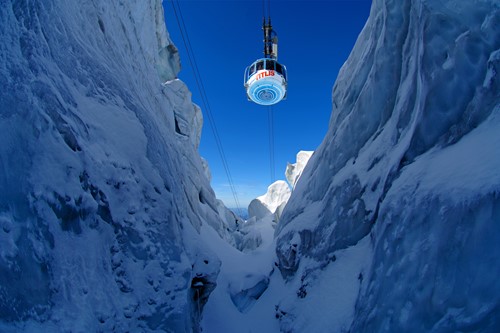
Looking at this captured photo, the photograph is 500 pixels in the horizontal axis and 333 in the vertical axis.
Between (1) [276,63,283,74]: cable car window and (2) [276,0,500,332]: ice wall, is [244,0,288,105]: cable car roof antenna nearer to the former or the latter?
(1) [276,63,283,74]: cable car window

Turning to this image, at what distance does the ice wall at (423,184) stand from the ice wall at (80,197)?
11.0 ft

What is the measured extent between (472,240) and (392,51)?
15.6ft

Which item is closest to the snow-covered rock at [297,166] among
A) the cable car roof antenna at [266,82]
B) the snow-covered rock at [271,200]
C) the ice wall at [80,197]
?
the snow-covered rock at [271,200]

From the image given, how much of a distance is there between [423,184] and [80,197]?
501 cm

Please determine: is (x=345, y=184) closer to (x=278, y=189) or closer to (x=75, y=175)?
(x=75, y=175)

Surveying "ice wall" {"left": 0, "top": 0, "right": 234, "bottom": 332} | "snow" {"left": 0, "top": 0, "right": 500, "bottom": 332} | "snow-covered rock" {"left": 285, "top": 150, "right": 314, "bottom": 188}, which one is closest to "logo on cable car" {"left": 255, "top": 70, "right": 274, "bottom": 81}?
"snow" {"left": 0, "top": 0, "right": 500, "bottom": 332}

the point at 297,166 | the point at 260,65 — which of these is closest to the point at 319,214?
the point at 260,65

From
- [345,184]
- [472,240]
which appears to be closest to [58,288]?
[472,240]

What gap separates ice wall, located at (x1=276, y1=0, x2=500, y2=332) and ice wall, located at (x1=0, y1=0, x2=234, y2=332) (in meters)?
3.34

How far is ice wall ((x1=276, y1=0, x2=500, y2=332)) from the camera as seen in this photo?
2246mm

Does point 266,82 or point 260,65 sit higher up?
point 260,65

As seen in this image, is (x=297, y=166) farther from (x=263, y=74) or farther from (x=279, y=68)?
(x=263, y=74)

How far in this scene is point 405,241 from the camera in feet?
10.2

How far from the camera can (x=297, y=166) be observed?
30.1 meters
